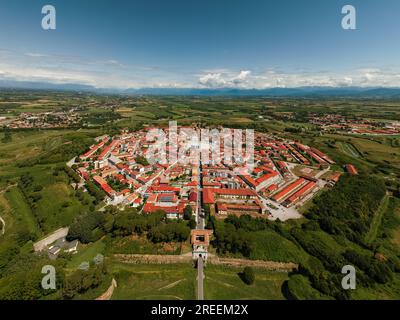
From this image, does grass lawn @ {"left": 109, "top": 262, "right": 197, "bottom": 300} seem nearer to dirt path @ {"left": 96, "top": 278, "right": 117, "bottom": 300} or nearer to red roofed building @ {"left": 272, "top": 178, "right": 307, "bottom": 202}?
dirt path @ {"left": 96, "top": 278, "right": 117, "bottom": 300}

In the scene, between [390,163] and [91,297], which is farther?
[390,163]

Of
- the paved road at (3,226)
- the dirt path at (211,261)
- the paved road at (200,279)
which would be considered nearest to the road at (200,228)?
the paved road at (200,279)

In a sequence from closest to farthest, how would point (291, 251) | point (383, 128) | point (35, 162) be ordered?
point (291, 251), point (35, 162), point (383, 128)

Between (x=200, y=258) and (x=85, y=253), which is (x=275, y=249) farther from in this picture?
(x=85, y=253)

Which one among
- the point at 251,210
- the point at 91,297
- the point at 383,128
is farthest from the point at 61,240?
the point at 383,128

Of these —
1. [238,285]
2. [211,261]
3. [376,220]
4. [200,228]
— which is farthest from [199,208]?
[376,220]

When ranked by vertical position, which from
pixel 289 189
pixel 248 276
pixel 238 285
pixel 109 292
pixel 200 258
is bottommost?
pixel 238 285

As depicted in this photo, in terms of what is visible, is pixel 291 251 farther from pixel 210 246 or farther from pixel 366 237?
pixel 366 237

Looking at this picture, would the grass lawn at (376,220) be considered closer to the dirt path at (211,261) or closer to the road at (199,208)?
the dirt path at (211,261)
